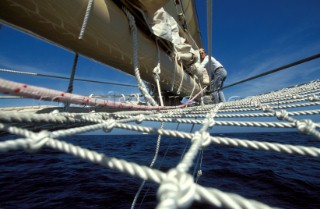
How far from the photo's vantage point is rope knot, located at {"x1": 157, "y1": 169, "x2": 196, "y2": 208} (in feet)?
0.97

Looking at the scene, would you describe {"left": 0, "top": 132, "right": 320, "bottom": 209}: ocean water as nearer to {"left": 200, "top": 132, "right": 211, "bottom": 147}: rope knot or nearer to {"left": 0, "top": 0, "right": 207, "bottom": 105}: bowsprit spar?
{"left": 0, "top": 0, "right": 207, "bottom": 105}: bowsprit spar

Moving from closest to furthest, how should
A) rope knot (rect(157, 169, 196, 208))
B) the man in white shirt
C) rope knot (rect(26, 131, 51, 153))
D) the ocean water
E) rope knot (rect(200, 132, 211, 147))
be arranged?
rope knot (rect(157, 169, 196, 208)), rope knot (rect(26, 131, 51, 153)), rope knot (rect(200, 132, 211, 147)), the ocean water, the man in white shirt

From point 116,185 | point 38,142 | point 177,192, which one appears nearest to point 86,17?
point 38,142

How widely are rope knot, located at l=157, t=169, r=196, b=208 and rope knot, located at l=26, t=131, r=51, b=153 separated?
0.35 meters

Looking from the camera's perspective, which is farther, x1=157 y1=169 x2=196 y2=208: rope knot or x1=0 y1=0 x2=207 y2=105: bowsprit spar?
x1=0 y1=0 x2=207 y2=105: bowsprit spar

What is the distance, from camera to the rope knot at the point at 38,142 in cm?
49

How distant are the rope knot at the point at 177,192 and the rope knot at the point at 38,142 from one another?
347 mm

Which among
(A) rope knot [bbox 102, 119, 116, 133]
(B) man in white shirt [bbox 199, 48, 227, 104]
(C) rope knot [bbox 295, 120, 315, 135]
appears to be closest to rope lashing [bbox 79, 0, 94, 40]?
(A) rope knot [bbox 102, 119, 116, 133]

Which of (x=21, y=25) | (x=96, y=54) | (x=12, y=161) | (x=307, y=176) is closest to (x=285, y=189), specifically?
(x=307, y=176)

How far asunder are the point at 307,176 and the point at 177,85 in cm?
254

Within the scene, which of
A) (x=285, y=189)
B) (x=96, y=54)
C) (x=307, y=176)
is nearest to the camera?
(x=96, y=54)

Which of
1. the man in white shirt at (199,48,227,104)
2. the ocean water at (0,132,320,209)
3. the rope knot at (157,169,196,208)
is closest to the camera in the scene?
the rope knot at (157,169,196,208)

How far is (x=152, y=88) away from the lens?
12.6ft

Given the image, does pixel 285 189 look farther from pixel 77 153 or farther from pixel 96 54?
pixel 77 153
